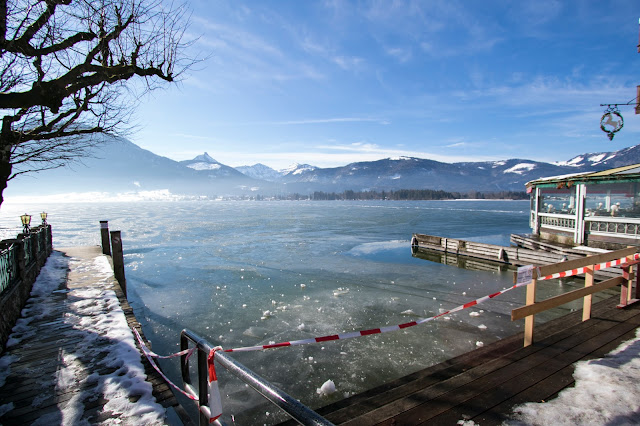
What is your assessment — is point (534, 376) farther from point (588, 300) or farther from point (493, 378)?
point (588, 300)

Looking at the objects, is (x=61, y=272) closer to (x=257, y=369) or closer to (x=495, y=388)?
(x=257, y=369)

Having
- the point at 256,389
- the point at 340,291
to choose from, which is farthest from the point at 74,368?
the point at 340,291

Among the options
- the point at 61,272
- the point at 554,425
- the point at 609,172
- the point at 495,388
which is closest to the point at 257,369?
the point at 495,388

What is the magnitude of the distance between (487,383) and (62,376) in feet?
18.7

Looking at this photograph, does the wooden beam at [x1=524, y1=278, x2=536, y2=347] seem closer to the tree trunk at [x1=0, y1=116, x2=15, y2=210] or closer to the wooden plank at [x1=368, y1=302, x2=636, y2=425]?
the wooden plank at [x1=368, y1=302, x2=636, y2=425]

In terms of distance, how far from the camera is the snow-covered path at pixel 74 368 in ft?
11.7

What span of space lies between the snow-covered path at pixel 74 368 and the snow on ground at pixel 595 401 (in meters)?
4.04

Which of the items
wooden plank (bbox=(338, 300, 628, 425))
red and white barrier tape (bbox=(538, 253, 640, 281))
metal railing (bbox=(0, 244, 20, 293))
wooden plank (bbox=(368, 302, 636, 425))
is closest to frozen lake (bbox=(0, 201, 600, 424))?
wooden plank (bbox=(338, 300, 628, 425))

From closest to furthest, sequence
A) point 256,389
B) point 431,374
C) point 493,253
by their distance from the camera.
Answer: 1. point 256,389
2. point 431,374
3. point 493,253

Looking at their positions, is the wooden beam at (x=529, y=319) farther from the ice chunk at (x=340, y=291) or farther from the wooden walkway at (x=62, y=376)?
the ice chunk at (x=340, y=291)

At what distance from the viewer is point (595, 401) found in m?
3.34

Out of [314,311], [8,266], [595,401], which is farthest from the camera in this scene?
[314,311]

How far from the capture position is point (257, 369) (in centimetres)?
643

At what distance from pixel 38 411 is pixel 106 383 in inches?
27.2
